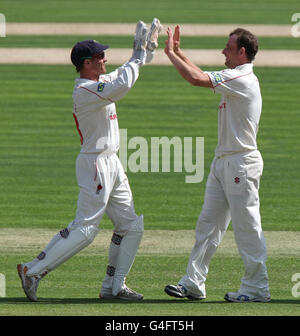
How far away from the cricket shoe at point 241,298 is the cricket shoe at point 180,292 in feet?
0.89

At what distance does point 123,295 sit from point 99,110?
153cm

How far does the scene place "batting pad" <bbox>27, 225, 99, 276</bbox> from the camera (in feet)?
25.3

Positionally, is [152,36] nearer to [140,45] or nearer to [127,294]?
[140,45]

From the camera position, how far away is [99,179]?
7836 millimetres

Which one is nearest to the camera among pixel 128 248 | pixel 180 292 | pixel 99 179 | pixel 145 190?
pixel 99 179

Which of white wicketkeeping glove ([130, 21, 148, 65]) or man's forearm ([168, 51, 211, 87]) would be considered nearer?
A: man's forearm ([168, 51, 211, 87])

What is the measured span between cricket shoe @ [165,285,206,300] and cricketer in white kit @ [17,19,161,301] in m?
0.24

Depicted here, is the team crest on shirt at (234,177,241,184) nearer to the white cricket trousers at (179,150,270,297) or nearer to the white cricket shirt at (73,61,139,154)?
the white cricket trousers at (179,150,270,297)

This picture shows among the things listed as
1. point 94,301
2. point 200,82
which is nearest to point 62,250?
point 94,301

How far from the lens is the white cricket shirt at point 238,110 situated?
7.74m

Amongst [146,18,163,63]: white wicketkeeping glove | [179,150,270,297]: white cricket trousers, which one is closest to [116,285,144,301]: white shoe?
[179,150,270,297]: white cricket trousers

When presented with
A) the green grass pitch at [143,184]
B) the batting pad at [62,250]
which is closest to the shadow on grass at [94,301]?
the green grass pitch at [143,184]

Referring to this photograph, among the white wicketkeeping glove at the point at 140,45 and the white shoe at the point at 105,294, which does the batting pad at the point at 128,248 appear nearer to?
the white shoe at the point at 105,294
